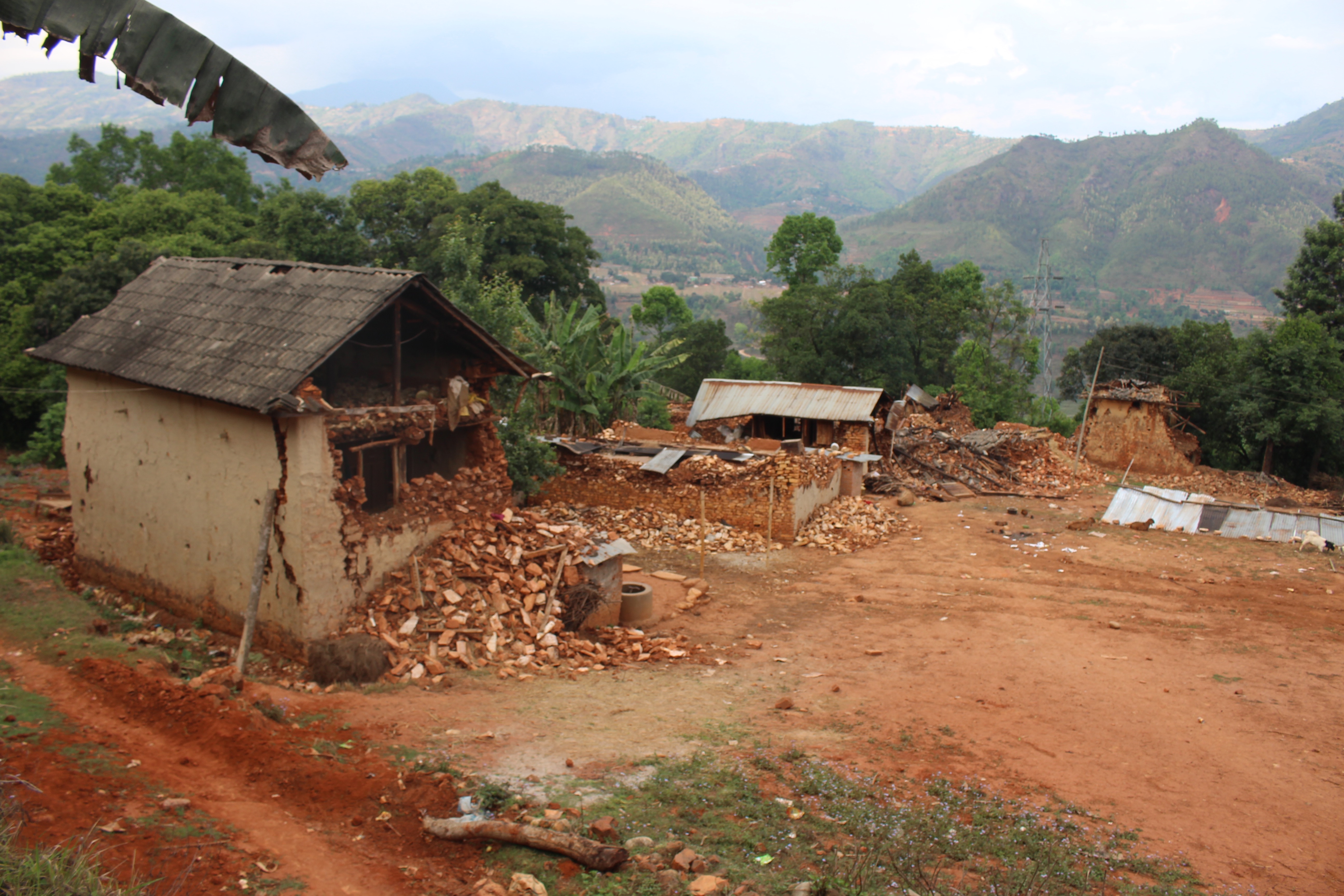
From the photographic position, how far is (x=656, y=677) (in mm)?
9578

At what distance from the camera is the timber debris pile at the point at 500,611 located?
370 inches

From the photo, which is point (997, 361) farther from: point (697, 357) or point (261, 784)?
point (261, 784)

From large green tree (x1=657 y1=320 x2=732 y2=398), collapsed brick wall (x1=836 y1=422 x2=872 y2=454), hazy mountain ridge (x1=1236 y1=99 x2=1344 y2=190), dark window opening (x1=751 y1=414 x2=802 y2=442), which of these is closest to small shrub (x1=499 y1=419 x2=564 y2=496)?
dark window opening (x1=751 y1=414 x2=802 y2=442)

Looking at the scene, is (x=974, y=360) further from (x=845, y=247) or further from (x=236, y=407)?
(x=845, y=247)

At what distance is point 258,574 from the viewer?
8.66 meters

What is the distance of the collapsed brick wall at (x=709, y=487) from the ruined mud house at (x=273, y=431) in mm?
6280

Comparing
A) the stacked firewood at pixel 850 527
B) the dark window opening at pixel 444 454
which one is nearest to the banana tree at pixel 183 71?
the dark window opening at pixel 444 454

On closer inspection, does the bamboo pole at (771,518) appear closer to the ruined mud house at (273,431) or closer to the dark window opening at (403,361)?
the ruined mud house at (273,431)

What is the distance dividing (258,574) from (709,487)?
9.95 meters

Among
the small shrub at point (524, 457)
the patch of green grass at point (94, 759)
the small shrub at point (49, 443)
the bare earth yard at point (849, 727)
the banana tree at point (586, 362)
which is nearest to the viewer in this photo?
the bare earth yard at point (849, 727)

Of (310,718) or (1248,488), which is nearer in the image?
(310,718)

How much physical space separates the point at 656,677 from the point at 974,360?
31.2 metres

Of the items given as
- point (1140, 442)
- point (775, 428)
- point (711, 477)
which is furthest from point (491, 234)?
point (1140, 442)

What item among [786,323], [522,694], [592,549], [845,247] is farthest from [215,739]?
[845,247]
